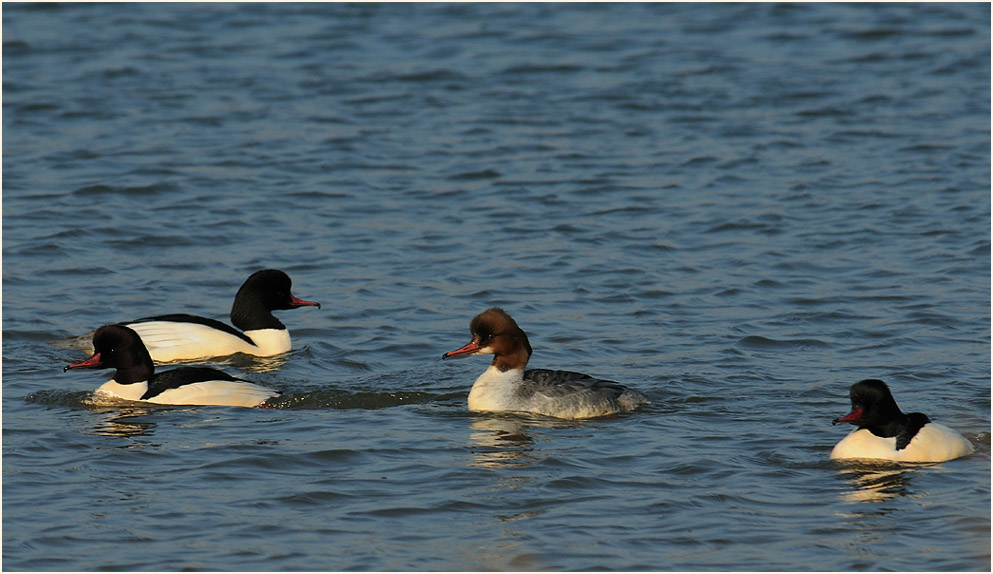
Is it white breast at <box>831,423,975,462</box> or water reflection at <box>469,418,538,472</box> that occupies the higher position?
white breast at <box>831,423,975,462</box>

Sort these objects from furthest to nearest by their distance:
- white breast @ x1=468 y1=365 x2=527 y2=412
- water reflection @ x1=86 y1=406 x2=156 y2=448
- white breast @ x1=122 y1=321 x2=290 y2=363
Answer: white breast @ x1=122 y1=321 x2=290 y2=363 < white breast @ x1=468 y1=365 x2=527 y2=412 < water reflection @ x1=86 y1=406 x2=156 y2=448

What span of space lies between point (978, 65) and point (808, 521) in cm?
1782

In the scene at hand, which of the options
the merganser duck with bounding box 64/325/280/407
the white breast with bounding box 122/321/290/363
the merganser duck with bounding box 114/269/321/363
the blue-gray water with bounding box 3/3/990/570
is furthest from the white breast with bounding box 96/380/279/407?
the merganser duck with bounding box 114/269/321/363

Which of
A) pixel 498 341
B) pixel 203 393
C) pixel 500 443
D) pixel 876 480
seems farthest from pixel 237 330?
pixel 876 480

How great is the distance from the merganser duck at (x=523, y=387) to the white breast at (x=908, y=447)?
6.10ft

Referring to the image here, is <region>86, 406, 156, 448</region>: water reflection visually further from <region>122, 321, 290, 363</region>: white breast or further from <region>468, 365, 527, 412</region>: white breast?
<region>468, 365, 527, 412</region>: white breast

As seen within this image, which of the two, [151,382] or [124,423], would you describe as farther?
[151,382]

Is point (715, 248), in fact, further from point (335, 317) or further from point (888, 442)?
point (888, 442)

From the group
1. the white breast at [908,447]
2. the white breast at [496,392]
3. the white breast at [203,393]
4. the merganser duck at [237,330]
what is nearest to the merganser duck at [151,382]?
the white breast at [203,393]

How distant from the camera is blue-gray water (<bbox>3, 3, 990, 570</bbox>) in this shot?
337 inches

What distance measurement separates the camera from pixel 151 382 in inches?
448

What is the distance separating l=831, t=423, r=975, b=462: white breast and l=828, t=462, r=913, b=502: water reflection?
0.07 meters

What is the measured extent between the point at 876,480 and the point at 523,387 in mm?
2888

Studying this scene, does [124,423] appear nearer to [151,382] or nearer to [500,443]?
[151,382]
